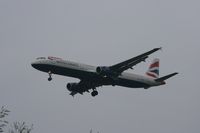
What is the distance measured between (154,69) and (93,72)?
23.9 m

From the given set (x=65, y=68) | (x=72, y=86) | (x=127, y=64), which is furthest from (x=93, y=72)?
(x=72, y=86)

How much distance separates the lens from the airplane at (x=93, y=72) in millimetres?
64812

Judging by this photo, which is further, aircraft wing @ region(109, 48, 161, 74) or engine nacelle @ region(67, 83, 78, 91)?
engine nacelle @ region(67, 83, 78, 91)

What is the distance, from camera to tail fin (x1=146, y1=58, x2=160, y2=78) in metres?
86.2

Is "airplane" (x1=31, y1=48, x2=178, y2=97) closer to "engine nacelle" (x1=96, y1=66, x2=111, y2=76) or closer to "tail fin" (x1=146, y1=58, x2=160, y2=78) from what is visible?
"engine nacelle" (x1=96, y1=66, x2=111, y2=76)

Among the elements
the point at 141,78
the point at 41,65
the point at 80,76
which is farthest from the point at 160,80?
the point at 41,65

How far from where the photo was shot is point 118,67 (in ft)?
223

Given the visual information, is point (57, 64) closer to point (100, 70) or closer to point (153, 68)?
point (100, 70)

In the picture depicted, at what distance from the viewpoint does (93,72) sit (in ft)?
220

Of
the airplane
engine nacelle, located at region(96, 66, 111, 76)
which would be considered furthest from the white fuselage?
engine nacelle, located at region(96, 66, 111, 76)

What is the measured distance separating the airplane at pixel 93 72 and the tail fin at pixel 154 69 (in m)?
10.1

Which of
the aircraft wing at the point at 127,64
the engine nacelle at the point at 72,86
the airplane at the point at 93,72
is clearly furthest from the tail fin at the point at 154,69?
the aircraft wing at the point at 127,64

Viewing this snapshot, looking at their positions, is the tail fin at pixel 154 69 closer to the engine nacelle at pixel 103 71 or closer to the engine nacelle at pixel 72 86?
the engine nacelle at pixel 72 86

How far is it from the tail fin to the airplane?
33.1 ft
